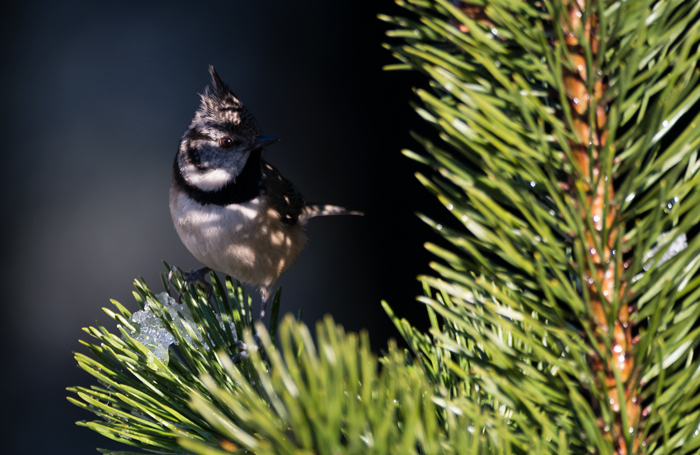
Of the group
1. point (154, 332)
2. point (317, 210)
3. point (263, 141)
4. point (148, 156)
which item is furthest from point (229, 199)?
point (154, 332)

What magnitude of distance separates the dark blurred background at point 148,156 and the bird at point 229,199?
0.52m

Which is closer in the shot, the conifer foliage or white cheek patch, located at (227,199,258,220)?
the conifer foliage

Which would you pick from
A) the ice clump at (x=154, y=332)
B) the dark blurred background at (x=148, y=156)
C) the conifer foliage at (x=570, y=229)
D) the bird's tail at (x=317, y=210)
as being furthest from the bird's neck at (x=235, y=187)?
the conifer foliage at (x=570, y=229)

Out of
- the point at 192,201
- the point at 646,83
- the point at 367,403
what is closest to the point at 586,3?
the point at 646,83

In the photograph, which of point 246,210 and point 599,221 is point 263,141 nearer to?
point 246,210

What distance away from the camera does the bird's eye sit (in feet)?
4.17

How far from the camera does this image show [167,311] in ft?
1.49

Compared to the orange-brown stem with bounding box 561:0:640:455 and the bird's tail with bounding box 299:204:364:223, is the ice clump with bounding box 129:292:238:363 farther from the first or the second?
the bird's tail with bounding box 299:204:364:223

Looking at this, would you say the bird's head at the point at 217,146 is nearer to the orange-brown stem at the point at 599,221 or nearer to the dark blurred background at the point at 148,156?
the dark blurred background at the point at 148,156

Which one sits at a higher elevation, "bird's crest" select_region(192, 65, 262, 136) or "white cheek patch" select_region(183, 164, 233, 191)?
"bird's crest" select_region(192, 65, 262, 136)

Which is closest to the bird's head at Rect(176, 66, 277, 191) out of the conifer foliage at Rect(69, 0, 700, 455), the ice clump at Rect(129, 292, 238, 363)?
the ice clump at Rect(129, 292, 238, 363)

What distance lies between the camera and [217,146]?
127 centimetres

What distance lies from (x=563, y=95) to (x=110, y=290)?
A: 1716mm

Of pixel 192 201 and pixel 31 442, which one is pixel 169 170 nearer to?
pixel 192 201
